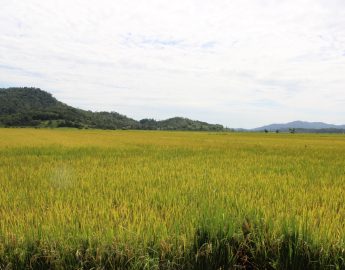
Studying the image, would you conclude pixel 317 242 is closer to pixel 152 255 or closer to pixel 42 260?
pixel 152 255

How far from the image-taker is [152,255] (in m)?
2.95

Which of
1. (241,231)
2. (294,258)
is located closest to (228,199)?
(241,231)

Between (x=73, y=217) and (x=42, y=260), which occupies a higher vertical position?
(x=73, y=217)

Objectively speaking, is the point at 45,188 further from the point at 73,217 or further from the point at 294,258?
the point at 294,258

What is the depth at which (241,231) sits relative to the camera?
321 centimetres

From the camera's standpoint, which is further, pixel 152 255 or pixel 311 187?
pixel 311 187

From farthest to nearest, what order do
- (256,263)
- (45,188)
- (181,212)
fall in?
(45,188) → (181,212) → (256,263)

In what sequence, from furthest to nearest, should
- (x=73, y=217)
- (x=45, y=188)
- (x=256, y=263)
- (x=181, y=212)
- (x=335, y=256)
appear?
(x=45, y=188), (x=181, y=212), (x=73, y=217), (x=256, y=263), (x=335, y=256)

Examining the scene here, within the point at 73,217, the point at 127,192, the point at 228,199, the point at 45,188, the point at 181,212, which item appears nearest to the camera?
the point at 73,217

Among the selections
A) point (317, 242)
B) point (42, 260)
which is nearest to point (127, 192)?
point (42, 260)

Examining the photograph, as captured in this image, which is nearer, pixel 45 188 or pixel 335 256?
pixel 335 256

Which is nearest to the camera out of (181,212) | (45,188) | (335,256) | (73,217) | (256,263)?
(335,256)

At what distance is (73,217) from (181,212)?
122cm

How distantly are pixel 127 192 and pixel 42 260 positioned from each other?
2.42 meters
